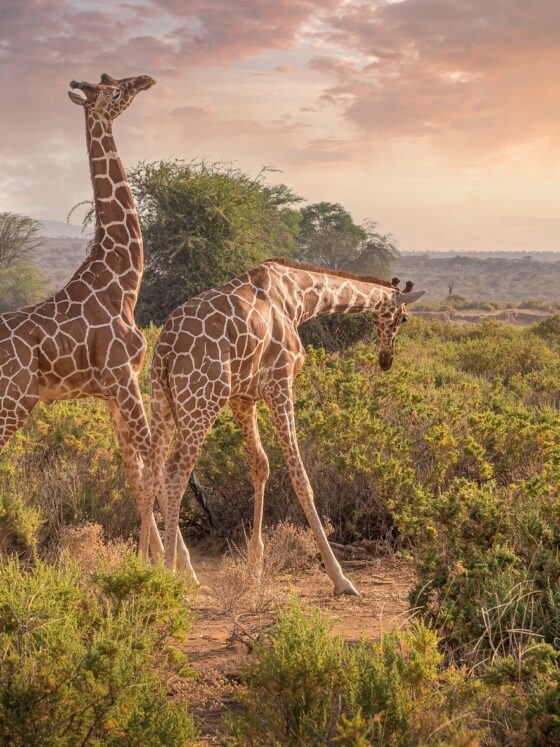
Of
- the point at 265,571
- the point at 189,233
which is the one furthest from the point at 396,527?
the point at 189,233

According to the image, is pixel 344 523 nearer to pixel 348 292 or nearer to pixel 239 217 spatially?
pixel 348 292

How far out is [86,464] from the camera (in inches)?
308

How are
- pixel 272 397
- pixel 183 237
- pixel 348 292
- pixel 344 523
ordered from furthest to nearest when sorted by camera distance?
pixel 183 237, pixel 344 523, pixel 348 292, pixel 272 397

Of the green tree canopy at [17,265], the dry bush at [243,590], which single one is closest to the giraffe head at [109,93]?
the dry bush at [243,590]

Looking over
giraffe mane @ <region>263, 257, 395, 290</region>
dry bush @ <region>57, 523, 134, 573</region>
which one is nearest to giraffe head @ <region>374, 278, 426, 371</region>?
giraffe mane @ <region>263, 257, 395, 290</region>

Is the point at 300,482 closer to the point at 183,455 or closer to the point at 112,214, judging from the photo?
the point at 183,455

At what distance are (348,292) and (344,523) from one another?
230cm

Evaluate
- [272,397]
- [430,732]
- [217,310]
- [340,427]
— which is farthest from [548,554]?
[340,427]

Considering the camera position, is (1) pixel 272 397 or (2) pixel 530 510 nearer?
(2) pixel 530 510

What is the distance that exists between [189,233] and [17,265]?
26926 millimetres

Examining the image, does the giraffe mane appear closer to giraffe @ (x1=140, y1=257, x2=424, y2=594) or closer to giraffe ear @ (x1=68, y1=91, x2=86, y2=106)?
giraffe @ (x1=140, y1=257, x2=424, y2=594)

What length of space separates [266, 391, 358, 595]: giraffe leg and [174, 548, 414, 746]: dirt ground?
0.50 feet

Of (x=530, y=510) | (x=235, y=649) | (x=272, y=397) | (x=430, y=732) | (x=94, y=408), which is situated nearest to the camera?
(x=430, y=732)

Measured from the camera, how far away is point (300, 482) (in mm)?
5953
